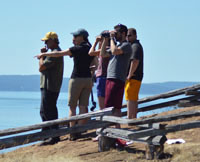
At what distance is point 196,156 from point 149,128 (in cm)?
93

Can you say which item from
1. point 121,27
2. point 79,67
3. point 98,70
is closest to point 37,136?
point 79,67

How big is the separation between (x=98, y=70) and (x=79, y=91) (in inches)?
26.3

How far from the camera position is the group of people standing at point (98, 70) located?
8.80m

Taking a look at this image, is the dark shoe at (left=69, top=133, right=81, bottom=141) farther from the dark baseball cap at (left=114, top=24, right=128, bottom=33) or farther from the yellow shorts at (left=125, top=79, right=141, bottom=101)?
the dark baseball cap at (left=114, top=24, right=128, bottom=33)

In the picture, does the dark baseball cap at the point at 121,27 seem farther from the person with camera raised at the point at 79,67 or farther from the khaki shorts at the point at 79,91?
the khaki shorts at the point at 79,91

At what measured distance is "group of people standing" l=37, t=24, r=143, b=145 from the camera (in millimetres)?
8797

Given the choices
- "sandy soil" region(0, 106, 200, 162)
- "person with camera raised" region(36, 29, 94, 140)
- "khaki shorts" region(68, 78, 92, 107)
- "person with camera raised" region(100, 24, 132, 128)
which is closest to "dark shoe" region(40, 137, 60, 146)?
"sandy soil" region(0, 106, 200, 162)

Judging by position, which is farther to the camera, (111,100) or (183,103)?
(183,103)

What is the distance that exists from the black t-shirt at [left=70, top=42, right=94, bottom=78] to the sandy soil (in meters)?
1.31

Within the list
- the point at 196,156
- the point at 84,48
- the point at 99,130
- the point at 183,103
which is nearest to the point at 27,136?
the point at 99,130

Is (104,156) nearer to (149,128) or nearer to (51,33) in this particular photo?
(149,128)

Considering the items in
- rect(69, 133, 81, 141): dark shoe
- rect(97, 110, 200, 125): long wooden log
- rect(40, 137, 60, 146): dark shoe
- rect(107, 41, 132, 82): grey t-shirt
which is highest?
rect(107, 41, 132, 82): grey t-shirt

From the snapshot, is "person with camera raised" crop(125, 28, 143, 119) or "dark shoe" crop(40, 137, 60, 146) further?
"dark shoe" crop(40, 137, 60, 146)

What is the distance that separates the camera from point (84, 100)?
32.3ft
